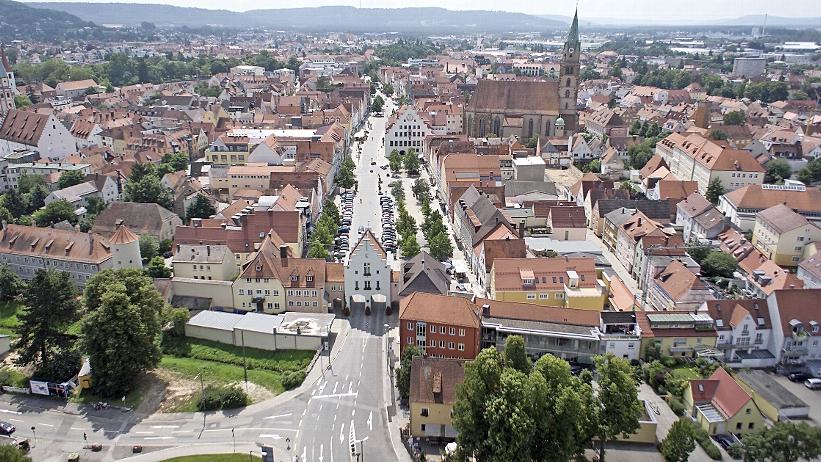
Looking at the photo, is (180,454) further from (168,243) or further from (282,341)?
(168,243)

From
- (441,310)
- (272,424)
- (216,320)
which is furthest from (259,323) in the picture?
(441,310)

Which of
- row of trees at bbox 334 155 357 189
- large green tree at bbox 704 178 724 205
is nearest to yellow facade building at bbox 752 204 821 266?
large green tree at bbox 704 178 724 205

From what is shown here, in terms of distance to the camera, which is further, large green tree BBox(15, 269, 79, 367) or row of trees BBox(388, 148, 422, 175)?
row of trees BBox(388, 148, 422, 175)

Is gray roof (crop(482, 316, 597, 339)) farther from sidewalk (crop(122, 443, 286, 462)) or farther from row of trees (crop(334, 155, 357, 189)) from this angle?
row of trees (crop(334, 155, 357, 189))

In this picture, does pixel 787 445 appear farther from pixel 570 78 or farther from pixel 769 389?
pixel 570 78

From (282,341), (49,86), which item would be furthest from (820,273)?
(49,86)
